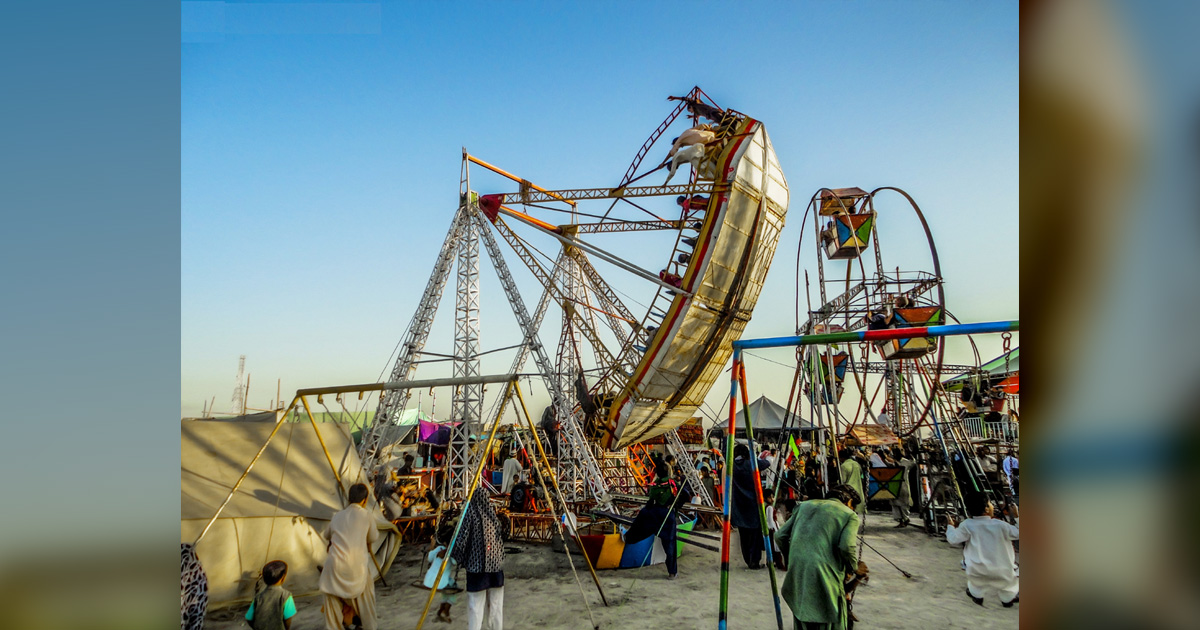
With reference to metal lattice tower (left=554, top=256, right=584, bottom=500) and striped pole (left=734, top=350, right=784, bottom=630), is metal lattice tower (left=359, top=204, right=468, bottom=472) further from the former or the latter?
striped pole (left=734, top=350, right=784, bottom=630)

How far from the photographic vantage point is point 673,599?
877 cm

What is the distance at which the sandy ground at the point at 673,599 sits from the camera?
7.74m

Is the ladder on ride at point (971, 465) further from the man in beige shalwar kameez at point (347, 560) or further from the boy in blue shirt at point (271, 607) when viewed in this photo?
the boy in blue shirt at point (271, 607)

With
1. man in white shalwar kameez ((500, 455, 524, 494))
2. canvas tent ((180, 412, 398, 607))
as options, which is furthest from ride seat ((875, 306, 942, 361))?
man in white shalwar kameez ((500, 455, 524, 494))

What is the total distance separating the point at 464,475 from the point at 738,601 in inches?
323

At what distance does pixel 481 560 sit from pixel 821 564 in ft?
11.5

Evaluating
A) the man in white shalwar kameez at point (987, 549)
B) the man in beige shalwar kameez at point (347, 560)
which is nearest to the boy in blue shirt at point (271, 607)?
the man in beige shalwar kameez at point (347, 560)

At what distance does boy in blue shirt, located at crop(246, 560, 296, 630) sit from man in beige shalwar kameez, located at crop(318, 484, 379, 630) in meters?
0.57

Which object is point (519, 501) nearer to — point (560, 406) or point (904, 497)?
point (560, 406)

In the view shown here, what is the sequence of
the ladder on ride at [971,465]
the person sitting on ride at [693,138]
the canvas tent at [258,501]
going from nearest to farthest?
the canvas tent at [258,501], the ladder on ride at [971,465], the person sitting on ride at [693,138]

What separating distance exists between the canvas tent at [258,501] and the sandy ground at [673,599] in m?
0.53
